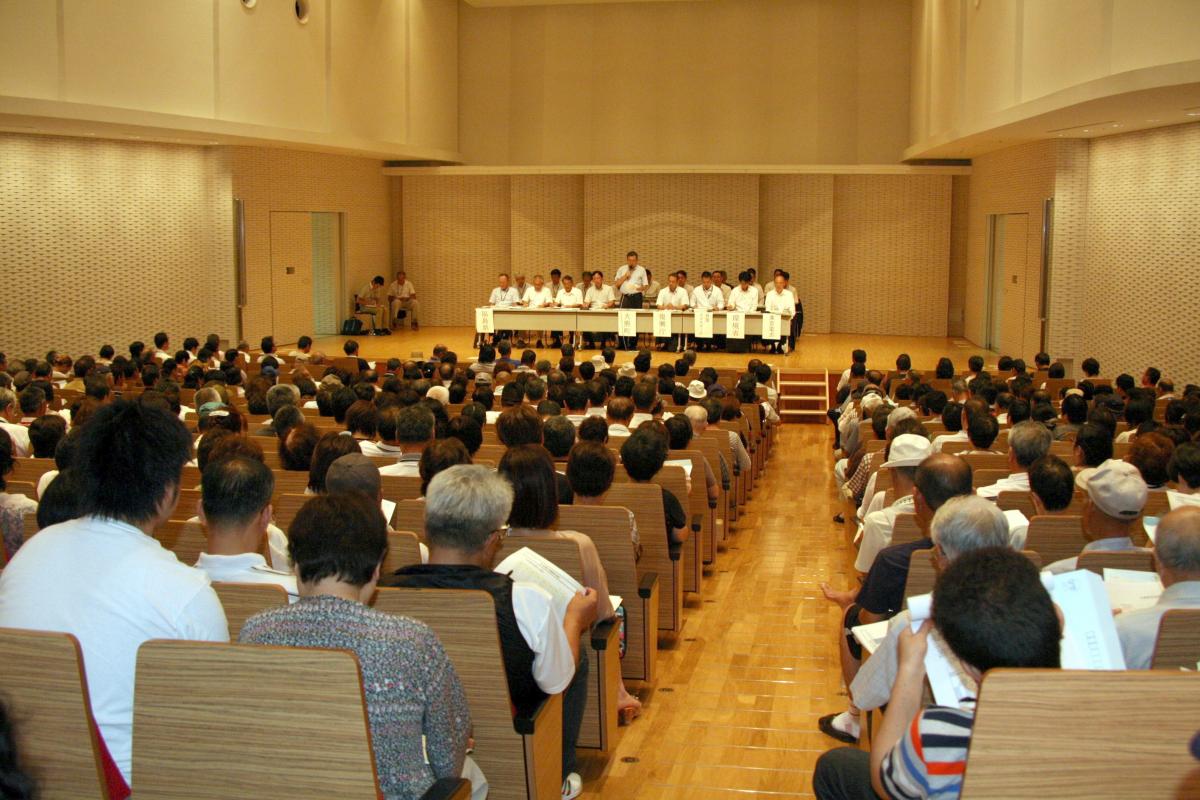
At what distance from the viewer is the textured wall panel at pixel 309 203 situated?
17281mm

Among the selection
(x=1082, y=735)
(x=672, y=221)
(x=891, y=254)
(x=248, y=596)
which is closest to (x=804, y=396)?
(x=891, y=254)

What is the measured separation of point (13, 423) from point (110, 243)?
307 inches

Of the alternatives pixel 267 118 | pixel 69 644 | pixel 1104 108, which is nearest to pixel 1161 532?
pixel 69 644

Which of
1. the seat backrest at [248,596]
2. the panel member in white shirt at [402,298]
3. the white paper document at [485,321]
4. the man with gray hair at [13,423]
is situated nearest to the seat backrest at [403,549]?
the seat backrest at [248,596]

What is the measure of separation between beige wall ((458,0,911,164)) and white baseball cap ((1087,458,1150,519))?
18092mm

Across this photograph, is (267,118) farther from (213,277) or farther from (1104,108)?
(1104,108)

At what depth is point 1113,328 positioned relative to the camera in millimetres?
13992

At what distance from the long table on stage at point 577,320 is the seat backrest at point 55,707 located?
15542 mm

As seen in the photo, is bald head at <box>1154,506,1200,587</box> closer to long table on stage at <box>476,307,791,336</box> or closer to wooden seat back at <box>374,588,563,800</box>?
wooden seat back at <box>374,588,563,800</box>

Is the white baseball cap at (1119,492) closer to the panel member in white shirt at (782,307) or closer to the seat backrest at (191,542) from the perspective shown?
the seat backrest at (191,542)

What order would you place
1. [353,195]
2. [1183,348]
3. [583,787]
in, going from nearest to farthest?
[583,787] < [1183,348] < [353,195]

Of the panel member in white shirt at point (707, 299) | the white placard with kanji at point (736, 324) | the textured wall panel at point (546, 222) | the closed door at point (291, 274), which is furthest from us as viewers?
the textured wall panel at point (546, 222)

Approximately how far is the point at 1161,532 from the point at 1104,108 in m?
8.89

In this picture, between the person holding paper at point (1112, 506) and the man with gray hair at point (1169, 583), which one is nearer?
the man with gray hair at point (1169, 583)
